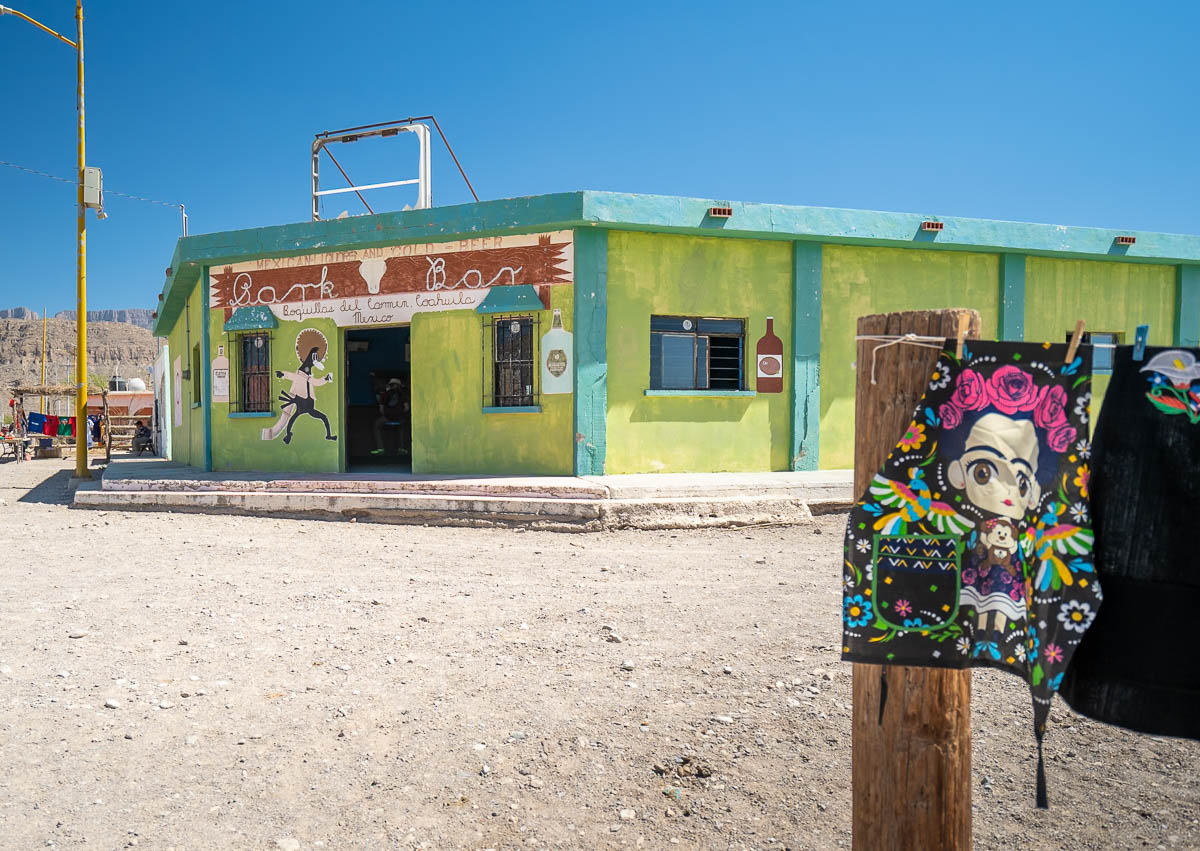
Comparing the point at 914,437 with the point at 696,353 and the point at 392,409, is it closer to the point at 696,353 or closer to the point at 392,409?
the point at 696,353

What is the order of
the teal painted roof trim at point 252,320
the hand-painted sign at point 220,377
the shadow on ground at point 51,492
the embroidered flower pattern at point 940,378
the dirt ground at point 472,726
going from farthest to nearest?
the hand-painted sign at point 220,377 → the shadow on ground at point 51,492 → the teal painted roof trim at point 252,320 → the dirt ground at point 472,726 → the embroidered flower pattern at point 940,378

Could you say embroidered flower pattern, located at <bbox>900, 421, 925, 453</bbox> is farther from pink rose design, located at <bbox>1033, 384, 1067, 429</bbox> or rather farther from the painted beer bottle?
the painted beer bottle

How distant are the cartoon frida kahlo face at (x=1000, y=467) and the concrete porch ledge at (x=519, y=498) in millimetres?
6969

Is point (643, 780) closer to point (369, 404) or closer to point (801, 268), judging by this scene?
point (801, 268)

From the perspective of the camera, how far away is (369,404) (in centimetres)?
1664

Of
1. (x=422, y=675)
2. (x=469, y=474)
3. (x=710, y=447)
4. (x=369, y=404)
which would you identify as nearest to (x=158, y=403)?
(x=369, y=404)

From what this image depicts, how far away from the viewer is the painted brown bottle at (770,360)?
35.9 ft

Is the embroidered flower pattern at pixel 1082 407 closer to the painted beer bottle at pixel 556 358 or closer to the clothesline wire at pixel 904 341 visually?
the clothesline wire at pixel 904 341

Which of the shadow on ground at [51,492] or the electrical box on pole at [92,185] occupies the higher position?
the electrical box on pole at [92,185]

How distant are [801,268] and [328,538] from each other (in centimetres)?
701

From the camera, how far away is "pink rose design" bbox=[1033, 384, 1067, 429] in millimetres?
1948

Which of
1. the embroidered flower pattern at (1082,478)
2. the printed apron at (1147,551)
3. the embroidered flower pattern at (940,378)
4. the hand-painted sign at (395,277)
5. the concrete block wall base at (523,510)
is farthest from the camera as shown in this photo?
the hand-painted sign at (395,277)

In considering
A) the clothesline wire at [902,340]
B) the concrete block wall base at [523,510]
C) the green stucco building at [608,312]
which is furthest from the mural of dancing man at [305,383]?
the clothesline wire at [902,340]

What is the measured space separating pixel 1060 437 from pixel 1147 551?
0.31m
